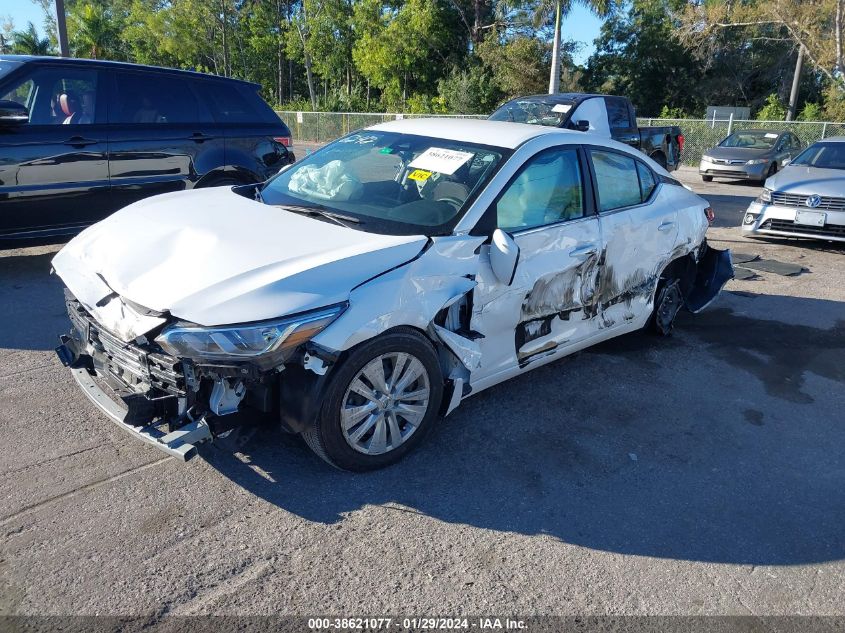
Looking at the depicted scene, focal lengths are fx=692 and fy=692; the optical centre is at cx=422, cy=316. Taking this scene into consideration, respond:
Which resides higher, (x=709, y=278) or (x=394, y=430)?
(x=709, y=278)

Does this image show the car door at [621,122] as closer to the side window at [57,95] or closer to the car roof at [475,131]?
the car roof at [475,131]

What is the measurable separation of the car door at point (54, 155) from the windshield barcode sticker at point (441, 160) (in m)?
3.83

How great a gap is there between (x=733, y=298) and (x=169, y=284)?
6.01m

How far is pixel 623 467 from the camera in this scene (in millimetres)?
3820

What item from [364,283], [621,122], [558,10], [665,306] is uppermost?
[558,10]

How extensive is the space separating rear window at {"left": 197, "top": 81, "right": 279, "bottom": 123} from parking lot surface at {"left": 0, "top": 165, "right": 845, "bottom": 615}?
3626 millimetres

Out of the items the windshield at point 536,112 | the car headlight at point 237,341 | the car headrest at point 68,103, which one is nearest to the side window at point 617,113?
the windshield at point 536,112

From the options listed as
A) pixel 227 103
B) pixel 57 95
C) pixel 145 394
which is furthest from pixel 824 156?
pixel 145 394

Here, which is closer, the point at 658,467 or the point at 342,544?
the point at 342,544

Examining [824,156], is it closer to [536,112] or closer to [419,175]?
[536,112]

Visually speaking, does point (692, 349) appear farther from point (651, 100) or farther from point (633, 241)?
point (651, 100)

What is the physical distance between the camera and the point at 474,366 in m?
3.77

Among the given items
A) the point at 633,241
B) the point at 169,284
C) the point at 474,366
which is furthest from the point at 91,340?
the point at 633,241

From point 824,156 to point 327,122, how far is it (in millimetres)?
26126
